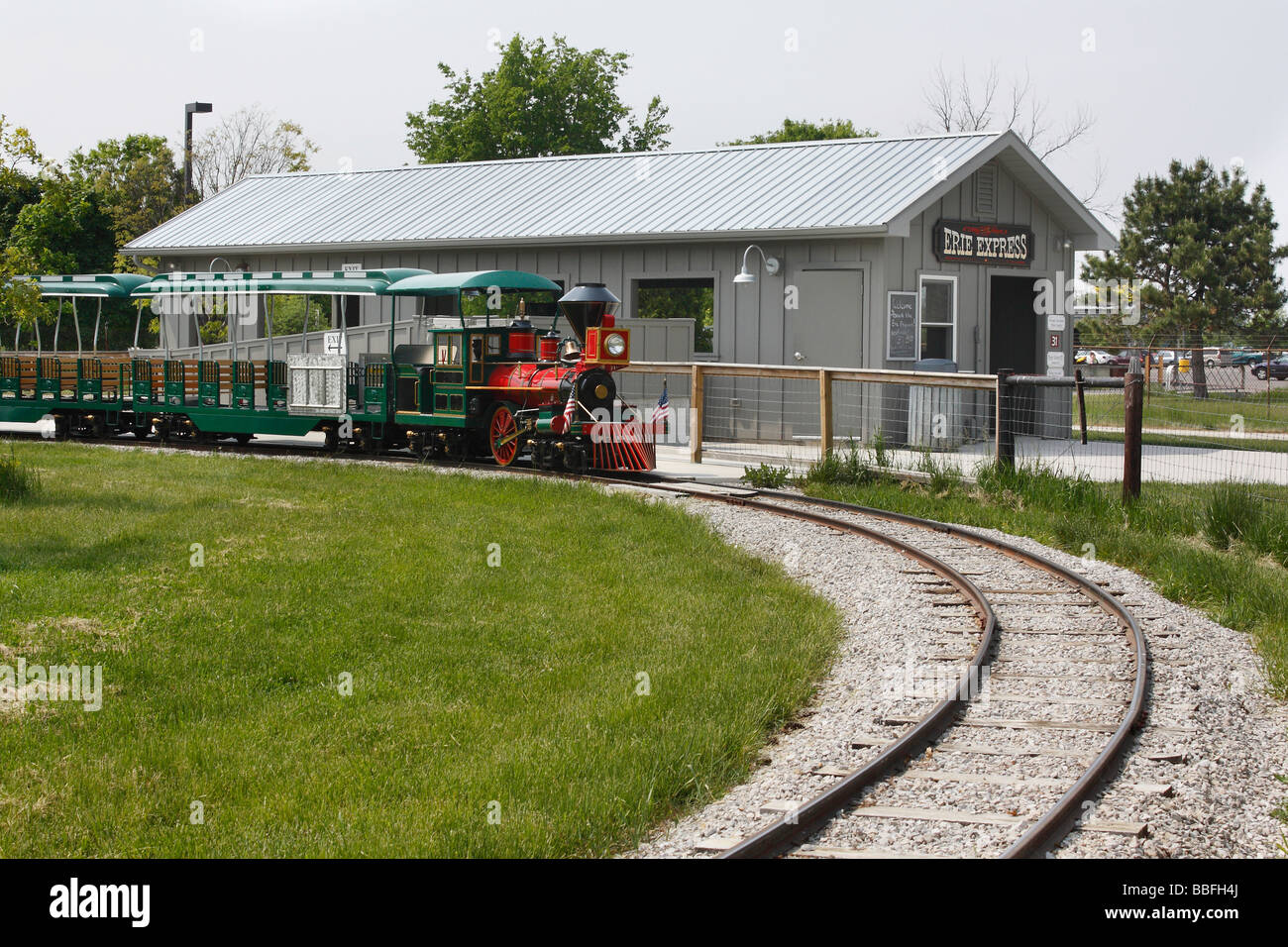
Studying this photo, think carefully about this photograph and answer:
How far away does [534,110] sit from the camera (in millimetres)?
53719

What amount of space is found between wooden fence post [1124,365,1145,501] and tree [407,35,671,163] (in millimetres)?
40895

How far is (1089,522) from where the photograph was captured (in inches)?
533

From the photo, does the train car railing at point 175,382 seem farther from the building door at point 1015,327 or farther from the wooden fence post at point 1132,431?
the wooden fence post at point 1132,431

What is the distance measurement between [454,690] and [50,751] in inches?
85.9

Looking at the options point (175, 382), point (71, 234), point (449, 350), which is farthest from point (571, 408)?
point (71, 234)

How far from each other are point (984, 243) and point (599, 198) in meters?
7.52

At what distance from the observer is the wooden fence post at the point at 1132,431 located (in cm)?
1402

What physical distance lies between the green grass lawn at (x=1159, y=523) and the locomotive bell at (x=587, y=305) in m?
3.78

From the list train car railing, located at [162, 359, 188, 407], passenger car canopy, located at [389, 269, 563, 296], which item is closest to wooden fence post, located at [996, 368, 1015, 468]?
passenger car canopy, located at [389, 269, 563, 296]

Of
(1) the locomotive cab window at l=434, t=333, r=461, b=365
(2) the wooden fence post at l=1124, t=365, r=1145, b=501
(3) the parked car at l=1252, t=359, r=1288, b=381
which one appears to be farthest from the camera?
(3) the parked car at l=1252, t=359, r=1288, b=381

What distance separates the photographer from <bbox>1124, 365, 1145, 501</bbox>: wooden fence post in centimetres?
1402

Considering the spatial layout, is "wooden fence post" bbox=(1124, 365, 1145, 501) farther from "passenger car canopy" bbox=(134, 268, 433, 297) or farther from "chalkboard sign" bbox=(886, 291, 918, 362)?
"passenger car canopy" bbox=(134, 268, 433, 297)
